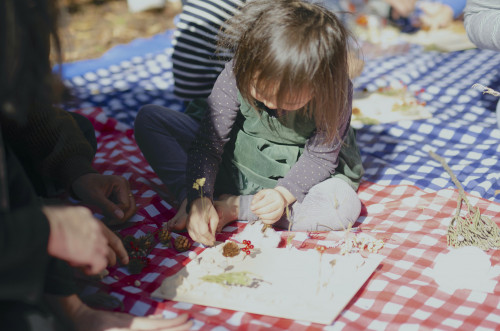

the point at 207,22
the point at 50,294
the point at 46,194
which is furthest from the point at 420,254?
the point at 207,22

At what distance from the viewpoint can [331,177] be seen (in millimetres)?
1288

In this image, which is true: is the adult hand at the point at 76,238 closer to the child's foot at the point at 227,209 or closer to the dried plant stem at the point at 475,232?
the child's foot at the point at 227,209

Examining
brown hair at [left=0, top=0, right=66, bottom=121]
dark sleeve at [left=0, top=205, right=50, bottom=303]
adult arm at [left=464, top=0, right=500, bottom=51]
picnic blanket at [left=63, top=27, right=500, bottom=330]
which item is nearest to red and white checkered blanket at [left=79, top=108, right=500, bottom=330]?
picnic blanket at [left=63, top=27, right=500, bottom=330]

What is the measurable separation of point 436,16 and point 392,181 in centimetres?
152

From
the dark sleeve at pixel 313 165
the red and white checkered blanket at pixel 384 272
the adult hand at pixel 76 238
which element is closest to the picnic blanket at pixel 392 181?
the red and white checkered blanket at pixel 384 272

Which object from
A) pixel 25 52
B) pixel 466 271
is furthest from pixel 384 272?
pixel 25 52

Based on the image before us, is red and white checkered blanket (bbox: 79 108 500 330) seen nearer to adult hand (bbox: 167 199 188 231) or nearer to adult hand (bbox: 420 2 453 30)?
adult hand (bbox: 167 199 188 231)

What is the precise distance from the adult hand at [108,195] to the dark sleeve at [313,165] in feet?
1.19

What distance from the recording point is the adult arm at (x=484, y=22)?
1534mm

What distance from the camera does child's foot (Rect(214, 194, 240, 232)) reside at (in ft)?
4.01

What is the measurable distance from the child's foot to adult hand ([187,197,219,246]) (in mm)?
74

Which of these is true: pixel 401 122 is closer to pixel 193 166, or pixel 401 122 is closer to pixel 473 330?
pixel 193 166

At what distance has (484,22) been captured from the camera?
1.57m

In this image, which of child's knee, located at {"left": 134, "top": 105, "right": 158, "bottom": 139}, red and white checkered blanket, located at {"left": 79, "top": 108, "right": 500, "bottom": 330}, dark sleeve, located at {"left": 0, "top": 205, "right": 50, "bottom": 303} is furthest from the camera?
child's knee, located at {"left": 134, "top": 105, "right": 158, "bottom": 139}
